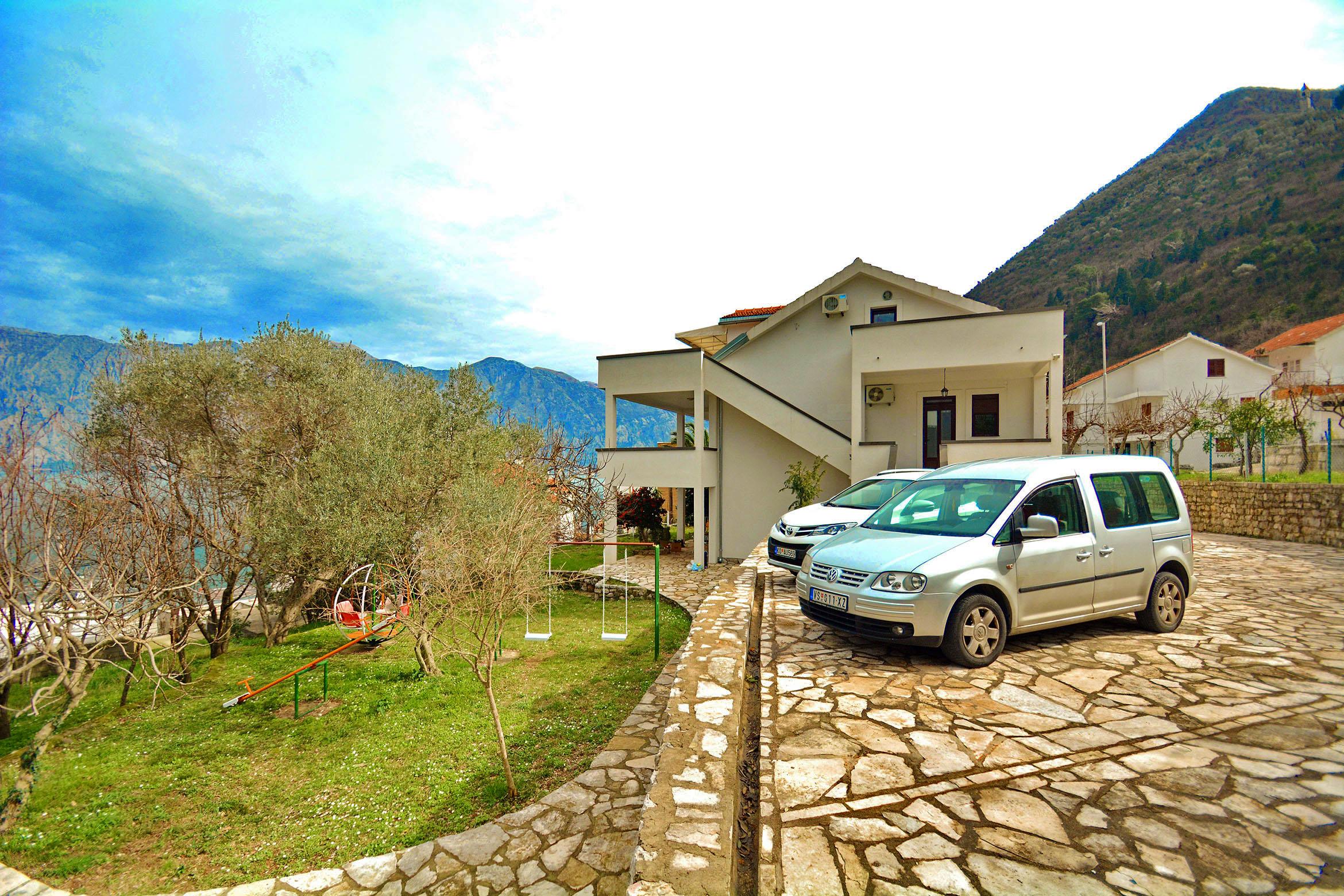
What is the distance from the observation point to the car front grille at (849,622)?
4797mm

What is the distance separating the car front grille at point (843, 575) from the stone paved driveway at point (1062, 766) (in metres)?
0.75

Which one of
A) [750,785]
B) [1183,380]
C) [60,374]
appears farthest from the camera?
[1183,380]

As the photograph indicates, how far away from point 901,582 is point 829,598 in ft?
2.39

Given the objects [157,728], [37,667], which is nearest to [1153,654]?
[157,728]

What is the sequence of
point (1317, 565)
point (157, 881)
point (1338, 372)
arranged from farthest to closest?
1. point (1338, 372)
2. point (1317, 565)
3. point (157, 881)

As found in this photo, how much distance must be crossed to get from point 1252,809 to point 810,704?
240cm

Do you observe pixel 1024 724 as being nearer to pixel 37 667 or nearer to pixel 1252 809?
pixel 1252 809

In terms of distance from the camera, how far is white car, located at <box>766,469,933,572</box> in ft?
28.9

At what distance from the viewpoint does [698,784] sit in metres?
3.41

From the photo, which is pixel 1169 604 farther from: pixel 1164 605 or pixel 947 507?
pixel 947 507

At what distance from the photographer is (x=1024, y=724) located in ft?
12.5

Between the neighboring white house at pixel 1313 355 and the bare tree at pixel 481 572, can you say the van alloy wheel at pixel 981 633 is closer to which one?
the bare tree at pixel 481 572

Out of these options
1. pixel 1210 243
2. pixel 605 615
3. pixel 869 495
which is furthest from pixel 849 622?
pixel 1210 243

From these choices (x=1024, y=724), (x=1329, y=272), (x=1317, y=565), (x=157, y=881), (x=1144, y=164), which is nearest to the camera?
(x=1024, y=724)
